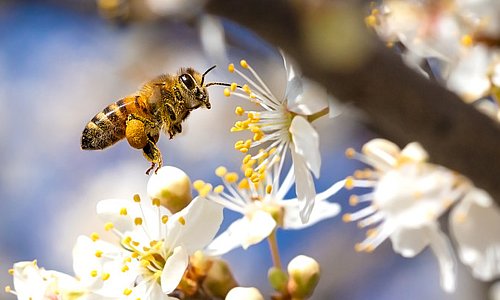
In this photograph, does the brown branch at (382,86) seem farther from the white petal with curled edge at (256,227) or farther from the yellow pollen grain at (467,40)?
the yellow pollen grain at (467,40)

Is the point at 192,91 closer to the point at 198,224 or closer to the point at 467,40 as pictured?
the point at 198,224

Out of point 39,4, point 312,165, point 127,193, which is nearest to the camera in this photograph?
point 312,165

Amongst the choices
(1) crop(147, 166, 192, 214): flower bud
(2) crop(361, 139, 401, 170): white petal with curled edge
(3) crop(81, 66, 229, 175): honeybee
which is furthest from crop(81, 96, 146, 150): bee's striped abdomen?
(2) crop(361, 139, 401, 170): white petal with curled edge

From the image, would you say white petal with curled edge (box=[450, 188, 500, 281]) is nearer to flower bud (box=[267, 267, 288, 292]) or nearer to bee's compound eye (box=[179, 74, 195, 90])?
flower bud (box=[267, 267, 288, 292])

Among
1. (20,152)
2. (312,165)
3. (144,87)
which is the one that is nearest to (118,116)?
(144,87)

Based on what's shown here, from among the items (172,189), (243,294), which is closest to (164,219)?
(172,189)

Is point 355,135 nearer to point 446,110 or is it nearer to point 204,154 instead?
point 204,154
